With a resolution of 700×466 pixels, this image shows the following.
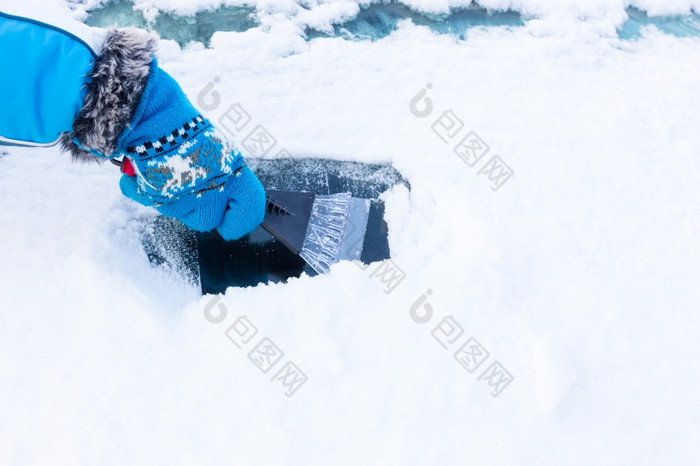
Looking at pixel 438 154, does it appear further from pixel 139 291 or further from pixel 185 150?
pixel 139 291

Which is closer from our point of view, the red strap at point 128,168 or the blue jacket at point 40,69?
the blue jacket at point 40,69

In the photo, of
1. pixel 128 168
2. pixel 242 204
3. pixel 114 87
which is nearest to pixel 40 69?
pixel 114 87

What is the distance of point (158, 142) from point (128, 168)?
0.12m

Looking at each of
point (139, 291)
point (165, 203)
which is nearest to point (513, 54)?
point (165, 203)

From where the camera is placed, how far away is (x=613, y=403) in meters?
0.92

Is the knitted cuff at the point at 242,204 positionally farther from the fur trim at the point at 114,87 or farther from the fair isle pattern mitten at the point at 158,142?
the fur trim at the point at 114,87

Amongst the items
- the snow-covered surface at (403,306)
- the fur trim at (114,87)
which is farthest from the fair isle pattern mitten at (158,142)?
the snow-covered surface at (403,306)

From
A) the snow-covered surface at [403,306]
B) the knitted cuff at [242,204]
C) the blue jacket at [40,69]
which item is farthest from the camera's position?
the knitted cuff at [242,204]

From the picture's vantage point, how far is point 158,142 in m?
0.82

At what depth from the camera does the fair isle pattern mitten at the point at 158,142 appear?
757 millimetres

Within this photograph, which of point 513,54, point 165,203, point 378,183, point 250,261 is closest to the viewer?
point 165,203

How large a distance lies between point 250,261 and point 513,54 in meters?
1.04

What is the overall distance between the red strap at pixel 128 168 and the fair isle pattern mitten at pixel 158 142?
2 centimetres

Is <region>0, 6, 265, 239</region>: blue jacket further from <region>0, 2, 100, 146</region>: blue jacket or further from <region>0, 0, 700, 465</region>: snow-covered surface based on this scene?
<region>0, 0, 700, 465</region>: snow-covered surface
